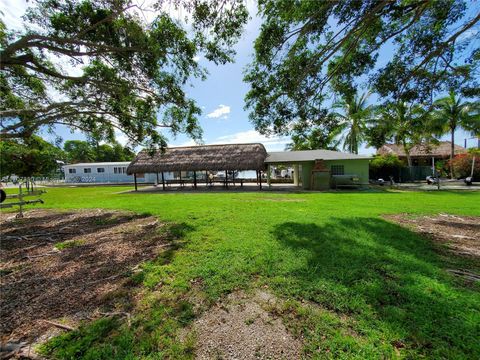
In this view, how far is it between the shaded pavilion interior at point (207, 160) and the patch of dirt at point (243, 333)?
1632 cm

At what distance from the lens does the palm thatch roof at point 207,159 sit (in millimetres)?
19767

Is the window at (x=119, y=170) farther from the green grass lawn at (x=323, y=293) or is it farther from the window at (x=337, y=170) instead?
the green grass lawn at (x=323, y=293)

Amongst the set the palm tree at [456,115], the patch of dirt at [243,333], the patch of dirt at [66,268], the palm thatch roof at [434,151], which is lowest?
the patch of dirt at [243,333]

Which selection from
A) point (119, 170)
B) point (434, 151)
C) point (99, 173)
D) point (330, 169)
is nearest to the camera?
point (330, 169)

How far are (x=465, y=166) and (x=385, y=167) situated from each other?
22.4 ft

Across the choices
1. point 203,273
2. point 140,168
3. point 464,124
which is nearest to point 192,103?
point 203,273

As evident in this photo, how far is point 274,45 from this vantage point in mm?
6980

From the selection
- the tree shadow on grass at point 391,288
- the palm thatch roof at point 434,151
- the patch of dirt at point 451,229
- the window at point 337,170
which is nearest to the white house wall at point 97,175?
the window at point 337,170

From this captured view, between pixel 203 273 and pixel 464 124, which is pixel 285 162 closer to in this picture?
pixel 203 273

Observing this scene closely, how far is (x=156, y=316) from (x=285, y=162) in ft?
55.4

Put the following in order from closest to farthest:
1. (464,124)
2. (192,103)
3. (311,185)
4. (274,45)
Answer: (274,45) → (192,103) → (311,185) → (464,124)

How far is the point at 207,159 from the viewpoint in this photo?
2102cm

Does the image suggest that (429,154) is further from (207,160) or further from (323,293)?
(323,293)

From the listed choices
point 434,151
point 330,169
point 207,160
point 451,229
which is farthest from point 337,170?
point 434,151
